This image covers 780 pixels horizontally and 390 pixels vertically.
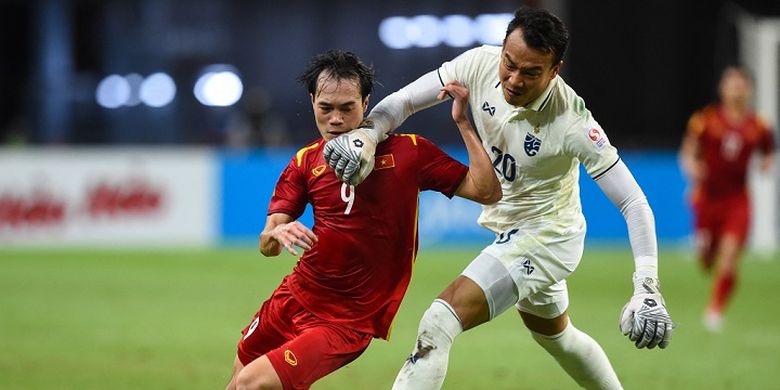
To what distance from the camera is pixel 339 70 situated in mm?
5848

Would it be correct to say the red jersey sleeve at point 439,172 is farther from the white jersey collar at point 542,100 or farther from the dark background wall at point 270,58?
the dark background wall at point 270,58

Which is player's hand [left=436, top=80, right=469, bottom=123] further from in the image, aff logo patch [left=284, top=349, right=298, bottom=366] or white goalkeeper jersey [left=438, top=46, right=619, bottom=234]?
aff logo patch [left=284, top=349, right=298, bottom=366]

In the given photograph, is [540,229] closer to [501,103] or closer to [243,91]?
[501,103]

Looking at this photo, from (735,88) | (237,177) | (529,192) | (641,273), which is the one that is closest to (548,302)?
(529,192)

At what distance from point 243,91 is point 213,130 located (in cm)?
185

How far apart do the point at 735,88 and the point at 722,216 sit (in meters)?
1.37

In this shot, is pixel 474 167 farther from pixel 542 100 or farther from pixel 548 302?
pixel 548 302

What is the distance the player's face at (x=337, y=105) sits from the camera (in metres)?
5.79

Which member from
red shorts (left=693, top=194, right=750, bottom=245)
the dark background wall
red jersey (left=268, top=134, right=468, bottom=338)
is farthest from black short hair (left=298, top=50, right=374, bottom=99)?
the dark background wall

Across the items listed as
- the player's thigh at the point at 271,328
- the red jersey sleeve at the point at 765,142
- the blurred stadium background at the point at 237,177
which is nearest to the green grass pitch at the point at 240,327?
the blurred stadium background at the point at 237,177

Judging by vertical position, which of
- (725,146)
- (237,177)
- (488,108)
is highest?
(488,108)

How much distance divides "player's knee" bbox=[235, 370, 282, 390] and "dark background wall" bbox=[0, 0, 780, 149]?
16.6m

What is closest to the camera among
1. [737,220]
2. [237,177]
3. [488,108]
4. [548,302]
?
[488,108]

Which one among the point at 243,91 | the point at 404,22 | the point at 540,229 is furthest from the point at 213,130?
the point at 540,229
